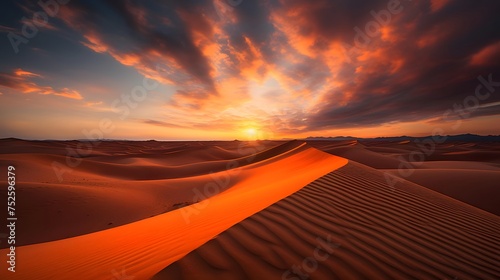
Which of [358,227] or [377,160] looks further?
[377,160]

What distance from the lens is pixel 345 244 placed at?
251 centimetres

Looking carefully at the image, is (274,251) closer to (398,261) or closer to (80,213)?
(398,261)

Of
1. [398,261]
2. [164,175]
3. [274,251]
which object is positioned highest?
[274,251]

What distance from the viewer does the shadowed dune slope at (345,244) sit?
6.57 ft

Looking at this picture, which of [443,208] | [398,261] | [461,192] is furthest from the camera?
[461,192]

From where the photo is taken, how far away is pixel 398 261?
236 centimetres

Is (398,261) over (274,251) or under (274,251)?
under

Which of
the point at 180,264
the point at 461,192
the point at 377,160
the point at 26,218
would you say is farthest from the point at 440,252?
the point at 377,160

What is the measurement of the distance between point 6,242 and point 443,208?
35.8 ft

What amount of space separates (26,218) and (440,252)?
34.2ft

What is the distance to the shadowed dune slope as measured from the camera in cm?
200

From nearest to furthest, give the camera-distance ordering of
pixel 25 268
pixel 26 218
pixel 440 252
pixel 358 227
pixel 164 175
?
pixel 440 252 < pixel 358 227 < pixel 25 268 < pixel 26 218 < pixel 164 175

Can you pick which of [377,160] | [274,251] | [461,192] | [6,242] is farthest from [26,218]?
[377,160]

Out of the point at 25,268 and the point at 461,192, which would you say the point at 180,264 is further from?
the point at 461,192
